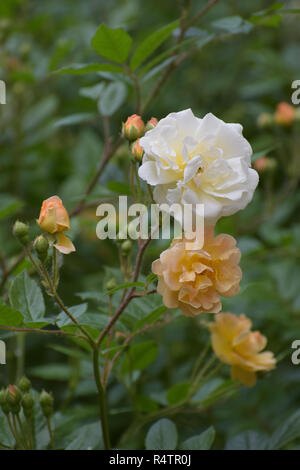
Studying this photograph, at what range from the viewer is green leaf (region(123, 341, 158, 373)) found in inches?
36.5

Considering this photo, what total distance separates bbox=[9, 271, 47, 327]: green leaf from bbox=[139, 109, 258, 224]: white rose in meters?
0.23

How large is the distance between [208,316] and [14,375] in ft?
1.39

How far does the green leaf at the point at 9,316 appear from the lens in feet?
2.22

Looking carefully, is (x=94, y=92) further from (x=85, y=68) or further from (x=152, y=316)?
(x=152, y=316)

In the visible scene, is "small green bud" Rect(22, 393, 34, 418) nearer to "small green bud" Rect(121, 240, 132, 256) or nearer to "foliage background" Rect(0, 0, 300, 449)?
"foliage background" Rect(0, 0, 300, 449)

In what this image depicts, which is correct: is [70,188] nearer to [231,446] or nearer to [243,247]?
[243,247]

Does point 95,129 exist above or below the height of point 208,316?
above

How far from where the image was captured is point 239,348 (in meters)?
0.89

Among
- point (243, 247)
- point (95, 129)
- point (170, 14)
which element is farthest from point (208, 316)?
point (170, 14)

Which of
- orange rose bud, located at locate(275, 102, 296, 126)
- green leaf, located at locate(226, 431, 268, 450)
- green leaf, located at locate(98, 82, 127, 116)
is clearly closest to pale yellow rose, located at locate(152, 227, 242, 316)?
green leaf, located at locate(226, 431, 268, 450)

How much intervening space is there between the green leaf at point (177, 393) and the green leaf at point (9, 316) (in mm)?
335

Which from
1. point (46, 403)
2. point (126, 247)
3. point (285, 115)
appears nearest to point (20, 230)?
point (126, 247)

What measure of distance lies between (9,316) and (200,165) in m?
0.29

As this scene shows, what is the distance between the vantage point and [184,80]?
1957 millimetres
